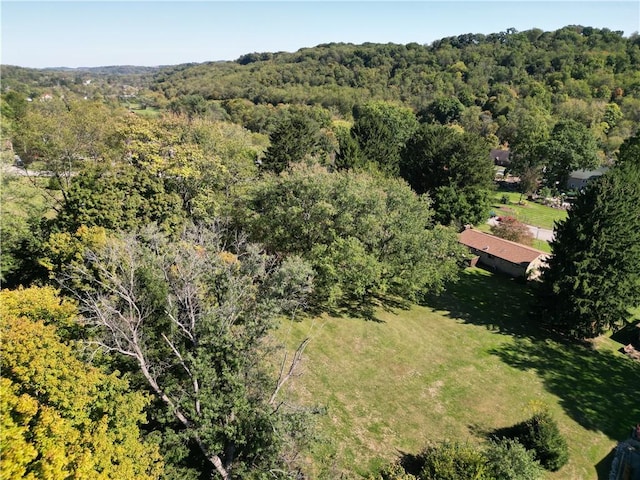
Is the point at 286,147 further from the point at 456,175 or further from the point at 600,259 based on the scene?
the point at 600,259

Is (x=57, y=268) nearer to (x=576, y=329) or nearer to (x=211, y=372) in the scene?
(x=211, y=372)

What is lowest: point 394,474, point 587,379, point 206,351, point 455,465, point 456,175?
point 587,379

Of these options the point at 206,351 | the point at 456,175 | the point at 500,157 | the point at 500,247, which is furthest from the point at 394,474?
the point at 500,157

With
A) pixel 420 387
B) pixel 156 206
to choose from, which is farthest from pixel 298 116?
pixel 420 387

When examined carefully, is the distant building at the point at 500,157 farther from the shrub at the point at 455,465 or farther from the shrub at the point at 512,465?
the shrub at the point at 455,465

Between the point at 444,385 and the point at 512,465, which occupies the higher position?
the point at 512,465

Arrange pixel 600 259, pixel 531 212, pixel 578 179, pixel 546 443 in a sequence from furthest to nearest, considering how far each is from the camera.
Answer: pixel 578 179 → pixel 531 212 → pixel 600 259 → pixel 546 443

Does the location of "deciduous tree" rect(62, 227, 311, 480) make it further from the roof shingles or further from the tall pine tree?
the roof shingles

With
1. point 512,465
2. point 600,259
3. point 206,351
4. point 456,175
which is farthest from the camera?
point 456,175
